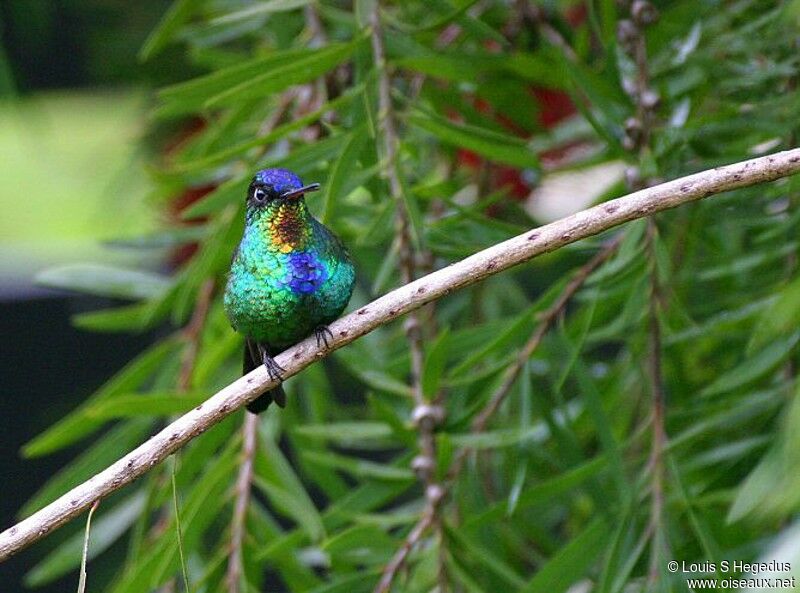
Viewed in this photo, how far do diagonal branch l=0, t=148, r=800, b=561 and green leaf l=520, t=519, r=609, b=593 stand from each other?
49cm

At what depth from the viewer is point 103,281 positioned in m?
2.03

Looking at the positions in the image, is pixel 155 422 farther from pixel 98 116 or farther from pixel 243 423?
pixel 98 116

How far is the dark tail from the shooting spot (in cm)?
146

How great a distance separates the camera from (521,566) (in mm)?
1969

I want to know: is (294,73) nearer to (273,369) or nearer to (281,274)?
(281,274)

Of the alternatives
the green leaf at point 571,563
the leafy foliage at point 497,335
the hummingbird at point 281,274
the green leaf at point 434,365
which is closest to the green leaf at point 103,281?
the leafy foliage at point 497,335

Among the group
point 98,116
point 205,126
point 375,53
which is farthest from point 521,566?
point 98,116

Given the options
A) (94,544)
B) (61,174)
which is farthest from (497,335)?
(61,174)

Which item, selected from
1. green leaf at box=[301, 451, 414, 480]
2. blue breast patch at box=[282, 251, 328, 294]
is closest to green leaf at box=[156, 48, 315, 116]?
blue breast patch at box=[282, 251, 328, 294]

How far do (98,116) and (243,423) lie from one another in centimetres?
421

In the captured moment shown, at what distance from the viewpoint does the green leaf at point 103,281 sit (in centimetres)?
200

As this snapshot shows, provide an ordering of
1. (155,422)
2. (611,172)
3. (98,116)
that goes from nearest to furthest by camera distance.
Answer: (155,422) < (611,172) < (98,116)

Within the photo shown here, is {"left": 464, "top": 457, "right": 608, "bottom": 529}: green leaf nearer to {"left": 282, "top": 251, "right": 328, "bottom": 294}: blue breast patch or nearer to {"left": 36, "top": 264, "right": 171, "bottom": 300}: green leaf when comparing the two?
{"left": 282, "top": 251, "right": 328, "bottom": 294}: blue breast patch

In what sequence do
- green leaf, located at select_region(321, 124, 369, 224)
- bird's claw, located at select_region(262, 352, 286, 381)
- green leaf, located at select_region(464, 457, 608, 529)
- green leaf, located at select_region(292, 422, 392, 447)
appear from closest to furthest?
bird's claw, located at select_region(262, 352, 286, 381) → green leaf, located at select_region(321, 124, 369, 224) → green leaf, located at select_region(464, 457, 608, 529) → green leaf, located at select_region(292, 422, 392, 447)
